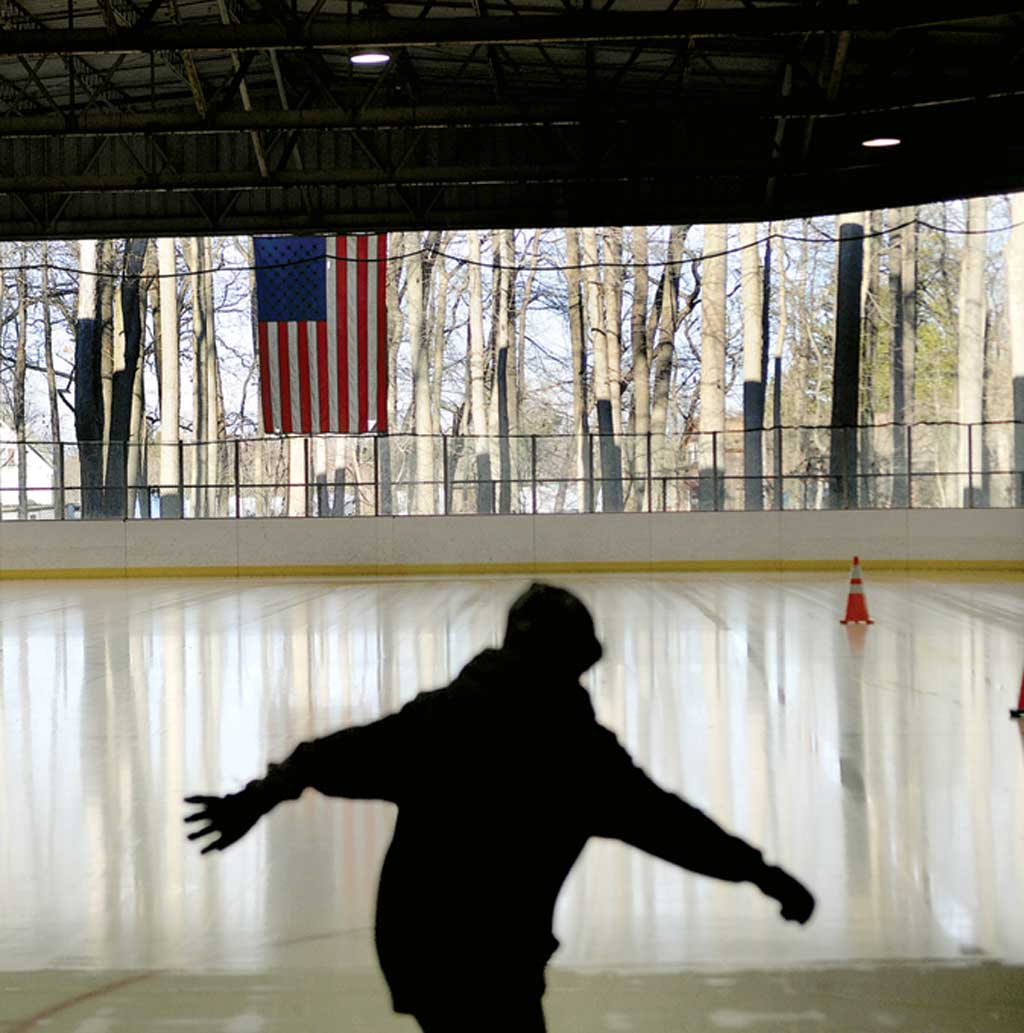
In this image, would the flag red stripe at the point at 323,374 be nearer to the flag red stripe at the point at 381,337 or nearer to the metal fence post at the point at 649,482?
the flag red stripe at the point at 381,337

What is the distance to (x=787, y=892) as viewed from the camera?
229cm

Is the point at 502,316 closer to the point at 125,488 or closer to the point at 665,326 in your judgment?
the point at 665,326

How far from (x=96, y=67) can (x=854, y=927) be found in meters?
19.9

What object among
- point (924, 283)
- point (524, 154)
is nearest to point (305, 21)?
point (524, 154)

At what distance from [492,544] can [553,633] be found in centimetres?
2385

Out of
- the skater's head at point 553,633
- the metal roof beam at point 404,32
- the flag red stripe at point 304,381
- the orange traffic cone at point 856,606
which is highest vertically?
the metal roof beam at point 404,32

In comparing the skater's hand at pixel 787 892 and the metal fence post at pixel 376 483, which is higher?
the metal fence post at pixel 376 483

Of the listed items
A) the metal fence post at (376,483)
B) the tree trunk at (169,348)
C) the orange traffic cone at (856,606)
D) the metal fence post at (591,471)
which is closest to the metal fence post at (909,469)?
the metal fence post at (591,471)

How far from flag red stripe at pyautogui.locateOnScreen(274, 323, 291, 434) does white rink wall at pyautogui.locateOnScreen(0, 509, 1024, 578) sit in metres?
4.82

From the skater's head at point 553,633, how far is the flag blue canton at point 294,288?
19809mm

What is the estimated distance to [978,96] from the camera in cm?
1530

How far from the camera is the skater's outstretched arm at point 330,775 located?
223cm

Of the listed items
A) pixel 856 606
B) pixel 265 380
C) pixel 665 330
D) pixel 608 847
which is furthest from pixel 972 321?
pixel 608 847

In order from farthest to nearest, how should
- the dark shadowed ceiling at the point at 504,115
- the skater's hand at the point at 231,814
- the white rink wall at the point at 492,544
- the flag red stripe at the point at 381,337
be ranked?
the white rink wall at the point at 492,544 → the flag red stripe at the point at 381,337 → the dark shadowed ceiling at the point at 504,115 → the skater's hand at the point at 231,814
